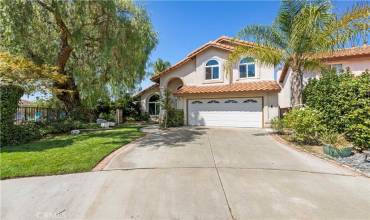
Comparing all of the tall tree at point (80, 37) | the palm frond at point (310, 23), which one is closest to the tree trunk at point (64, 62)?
the tall tree at point (80, 37)

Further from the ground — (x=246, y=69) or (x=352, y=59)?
(x=352, y=59)

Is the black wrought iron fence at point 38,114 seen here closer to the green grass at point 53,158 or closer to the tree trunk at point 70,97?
the tree trunk at point 70,97

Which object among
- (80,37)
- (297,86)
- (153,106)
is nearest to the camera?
(297,86)

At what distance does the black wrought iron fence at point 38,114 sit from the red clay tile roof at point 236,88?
10332mm

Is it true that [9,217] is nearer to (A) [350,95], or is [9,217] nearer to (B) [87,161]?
(B) [87,161]

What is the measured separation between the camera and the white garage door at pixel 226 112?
17234 millimetres

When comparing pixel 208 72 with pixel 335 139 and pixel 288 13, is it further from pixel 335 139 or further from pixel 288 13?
pixel 335 139

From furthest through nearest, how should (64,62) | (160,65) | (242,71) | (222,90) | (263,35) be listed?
(160,65), (242,71), (222,90), (64,62), (263,35)

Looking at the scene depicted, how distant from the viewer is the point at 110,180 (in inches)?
233

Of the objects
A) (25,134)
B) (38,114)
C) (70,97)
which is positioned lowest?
(25,134)

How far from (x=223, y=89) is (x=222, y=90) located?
0.21m

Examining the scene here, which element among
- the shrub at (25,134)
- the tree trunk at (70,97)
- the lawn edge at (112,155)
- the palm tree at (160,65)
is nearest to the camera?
the lawn edge at (112,155)

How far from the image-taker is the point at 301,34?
10883 mm

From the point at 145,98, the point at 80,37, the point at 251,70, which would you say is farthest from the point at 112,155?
the point at 145,98
